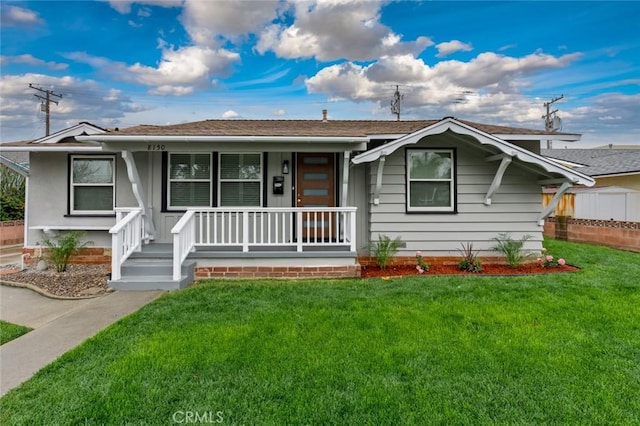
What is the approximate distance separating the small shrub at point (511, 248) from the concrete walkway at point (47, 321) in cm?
688

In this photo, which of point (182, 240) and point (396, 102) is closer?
point (182, 240)

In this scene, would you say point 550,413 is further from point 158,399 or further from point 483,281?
point 483,281

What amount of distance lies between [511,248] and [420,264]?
77.8 inches

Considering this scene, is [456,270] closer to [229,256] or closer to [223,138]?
[229,256]

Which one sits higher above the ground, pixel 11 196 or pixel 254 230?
pixel 11 196

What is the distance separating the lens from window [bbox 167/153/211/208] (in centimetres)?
784

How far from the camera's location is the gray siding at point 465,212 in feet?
24.7

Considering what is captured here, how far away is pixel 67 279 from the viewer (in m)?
6.74

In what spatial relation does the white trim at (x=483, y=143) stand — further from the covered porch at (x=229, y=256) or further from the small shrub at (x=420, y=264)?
the small shrub at (x=420, y=264)

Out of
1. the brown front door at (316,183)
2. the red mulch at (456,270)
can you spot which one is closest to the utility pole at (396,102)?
the brown front door at (316,183)

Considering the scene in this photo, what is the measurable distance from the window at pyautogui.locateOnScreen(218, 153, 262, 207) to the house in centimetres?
2

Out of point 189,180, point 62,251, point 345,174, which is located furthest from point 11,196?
point 345,174

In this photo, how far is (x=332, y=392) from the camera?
8.46 ft

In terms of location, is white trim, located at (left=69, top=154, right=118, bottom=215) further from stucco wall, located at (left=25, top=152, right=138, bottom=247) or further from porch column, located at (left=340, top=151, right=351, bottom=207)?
porch column, located at (left=340, top=151, right=351, bottom=207)
